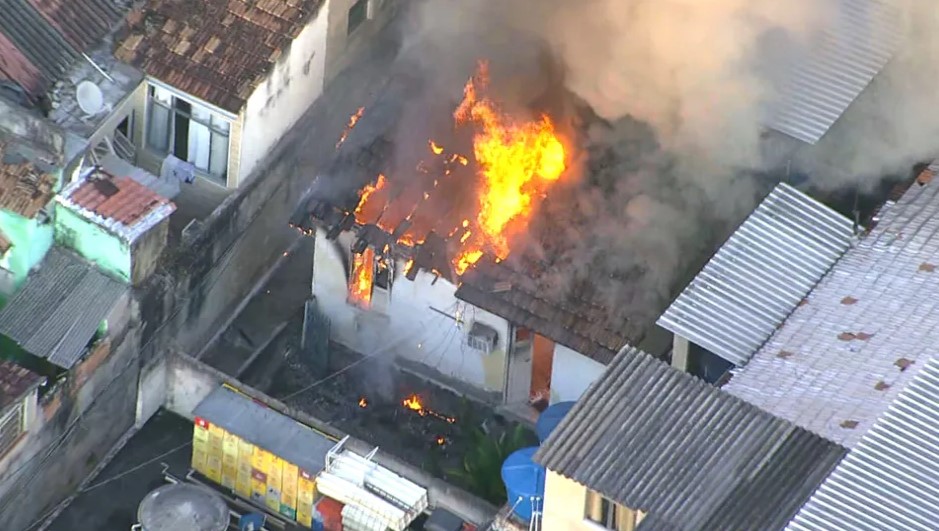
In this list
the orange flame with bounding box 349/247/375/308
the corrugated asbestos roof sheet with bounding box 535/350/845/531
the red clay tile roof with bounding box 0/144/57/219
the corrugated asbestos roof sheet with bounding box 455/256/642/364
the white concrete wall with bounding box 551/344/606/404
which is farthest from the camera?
the orange flame with bounding box 349/247/375/308

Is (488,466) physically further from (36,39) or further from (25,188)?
(36,39)

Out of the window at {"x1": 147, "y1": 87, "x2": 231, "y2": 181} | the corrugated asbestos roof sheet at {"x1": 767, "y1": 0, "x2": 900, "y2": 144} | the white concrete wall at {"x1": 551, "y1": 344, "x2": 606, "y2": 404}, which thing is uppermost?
the corrugated asbestos roof sheet at {"x1": 767, "y1": 0, "x2": 900, "y2": 144}

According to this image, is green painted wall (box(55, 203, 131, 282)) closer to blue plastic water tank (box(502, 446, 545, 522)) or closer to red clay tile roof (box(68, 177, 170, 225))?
red clay tile roof (box(68, 177, 170, 225))

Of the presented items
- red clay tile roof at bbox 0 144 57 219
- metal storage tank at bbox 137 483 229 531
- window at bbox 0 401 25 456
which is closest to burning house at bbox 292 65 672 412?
red clay tile roof at bbox 0 144 57 219

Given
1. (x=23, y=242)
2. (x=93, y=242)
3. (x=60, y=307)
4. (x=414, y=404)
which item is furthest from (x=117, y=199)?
(x=414, y=404)

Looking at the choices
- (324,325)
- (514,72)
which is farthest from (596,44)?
(324,325)

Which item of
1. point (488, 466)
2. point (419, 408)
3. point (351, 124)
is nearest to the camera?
point (488, 466)

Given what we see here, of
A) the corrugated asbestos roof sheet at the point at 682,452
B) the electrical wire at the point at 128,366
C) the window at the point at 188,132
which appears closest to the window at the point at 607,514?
the corrugated asbestos roof sheet at the point at 682,452

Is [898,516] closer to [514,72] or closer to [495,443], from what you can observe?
[495,443]
